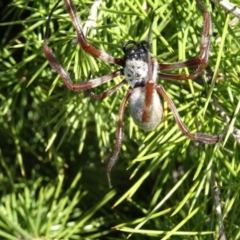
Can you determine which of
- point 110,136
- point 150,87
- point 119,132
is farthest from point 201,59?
point 110,136

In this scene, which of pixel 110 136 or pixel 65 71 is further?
pixel 110 136

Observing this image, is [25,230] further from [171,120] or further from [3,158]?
[171,120]

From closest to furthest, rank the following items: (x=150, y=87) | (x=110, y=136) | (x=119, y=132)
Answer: (x=150, y=87) → (x=119, y=132) → (x=110, y=136)

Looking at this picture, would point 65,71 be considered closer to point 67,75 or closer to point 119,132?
point 67,75

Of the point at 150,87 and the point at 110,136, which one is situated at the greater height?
the point at 150,87

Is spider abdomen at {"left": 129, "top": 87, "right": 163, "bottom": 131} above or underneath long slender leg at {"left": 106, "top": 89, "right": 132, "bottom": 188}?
above

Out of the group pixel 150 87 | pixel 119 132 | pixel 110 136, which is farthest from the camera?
pixel 110 136
